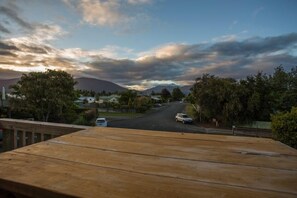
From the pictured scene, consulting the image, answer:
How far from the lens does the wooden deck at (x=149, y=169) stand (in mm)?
868

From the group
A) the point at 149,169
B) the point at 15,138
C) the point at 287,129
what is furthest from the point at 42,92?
the point at 149,169

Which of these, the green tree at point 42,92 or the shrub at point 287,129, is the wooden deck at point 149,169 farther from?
the green tree at point 42,92

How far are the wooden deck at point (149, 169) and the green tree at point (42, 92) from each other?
2125 cm

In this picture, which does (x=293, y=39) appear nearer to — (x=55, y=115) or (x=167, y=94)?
(x=55, y=115)

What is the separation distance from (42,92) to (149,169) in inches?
879

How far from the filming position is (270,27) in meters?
9.11

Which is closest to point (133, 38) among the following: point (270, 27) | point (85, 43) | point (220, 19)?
point (85, 43)

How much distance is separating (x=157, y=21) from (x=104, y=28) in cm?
199

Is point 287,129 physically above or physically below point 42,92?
below

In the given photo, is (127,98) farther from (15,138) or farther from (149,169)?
(149,169)

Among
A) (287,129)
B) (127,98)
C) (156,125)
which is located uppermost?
(127,98)

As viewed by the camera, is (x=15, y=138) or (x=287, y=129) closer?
(x=15, y=138)

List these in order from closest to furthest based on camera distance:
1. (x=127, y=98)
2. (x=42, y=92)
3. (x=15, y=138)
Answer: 1. (x=15, y=138)
2. (x=42, y=92)
3. (x=127, y=98)

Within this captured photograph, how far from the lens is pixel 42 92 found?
21.3 metres
